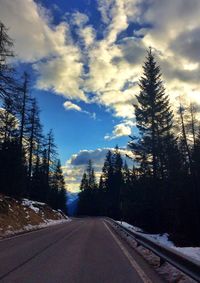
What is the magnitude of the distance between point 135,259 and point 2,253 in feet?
15.0

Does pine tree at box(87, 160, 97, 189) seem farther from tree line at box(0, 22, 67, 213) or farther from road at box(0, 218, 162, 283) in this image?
road at box(0, 218, 162, 283)

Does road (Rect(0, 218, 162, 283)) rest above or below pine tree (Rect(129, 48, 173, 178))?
below

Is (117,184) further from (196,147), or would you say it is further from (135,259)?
(135,259)

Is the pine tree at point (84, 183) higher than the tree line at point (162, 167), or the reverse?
the pine tree at point (84, 183)

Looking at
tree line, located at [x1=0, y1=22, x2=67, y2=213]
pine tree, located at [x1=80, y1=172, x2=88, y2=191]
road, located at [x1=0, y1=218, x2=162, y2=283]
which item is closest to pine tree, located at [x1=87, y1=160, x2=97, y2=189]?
pine tree, located at [x1=80, y1=172, x2=88, y2=191]

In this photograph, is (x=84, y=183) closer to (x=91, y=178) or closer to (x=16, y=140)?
(x=91, y=178)

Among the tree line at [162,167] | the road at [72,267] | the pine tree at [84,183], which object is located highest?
the pine tree at [84,183]

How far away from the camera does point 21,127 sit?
4719 cm

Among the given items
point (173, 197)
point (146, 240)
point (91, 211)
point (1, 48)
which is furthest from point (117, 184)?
point (146, 240)

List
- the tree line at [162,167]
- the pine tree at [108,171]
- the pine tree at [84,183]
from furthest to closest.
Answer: the pine tree at [84,183] → the pine tree at [108,171] → the tree line at [162,167]

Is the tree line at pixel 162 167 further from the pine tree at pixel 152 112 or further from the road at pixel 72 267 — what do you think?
the road at pixel 72 267

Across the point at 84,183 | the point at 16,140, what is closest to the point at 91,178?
the point at 84,183

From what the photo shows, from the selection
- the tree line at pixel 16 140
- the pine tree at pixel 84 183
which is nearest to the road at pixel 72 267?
the tree line at pixel 16 140

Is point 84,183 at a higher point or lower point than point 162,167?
higher
